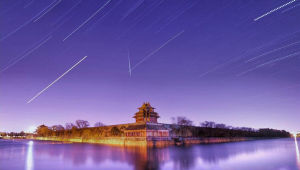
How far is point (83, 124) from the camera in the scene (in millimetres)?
104375

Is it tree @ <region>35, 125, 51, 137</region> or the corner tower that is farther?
tree @ <region>35, 125, 51, 137</region>

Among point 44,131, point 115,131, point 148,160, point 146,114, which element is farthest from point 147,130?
point 44,131

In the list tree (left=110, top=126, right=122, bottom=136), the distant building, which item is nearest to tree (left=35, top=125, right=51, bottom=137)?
tree (left=110, top=126, right=122, bottom=136)

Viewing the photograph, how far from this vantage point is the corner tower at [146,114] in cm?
6750

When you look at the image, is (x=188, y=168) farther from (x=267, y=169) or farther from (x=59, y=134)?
(x=59, y=134)

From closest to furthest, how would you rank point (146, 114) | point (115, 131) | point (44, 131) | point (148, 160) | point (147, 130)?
point (148, 160) < point (147, 130) < point (115, 131) < point (146, 114) < point (44, 131)

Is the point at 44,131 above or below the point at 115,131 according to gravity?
below

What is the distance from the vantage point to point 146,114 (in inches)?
2653

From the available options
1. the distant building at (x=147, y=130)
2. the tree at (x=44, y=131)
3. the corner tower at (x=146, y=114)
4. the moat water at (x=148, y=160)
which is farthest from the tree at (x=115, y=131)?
the tree at (x=44, y=131)

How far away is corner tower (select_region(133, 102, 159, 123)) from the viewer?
67.5 meters

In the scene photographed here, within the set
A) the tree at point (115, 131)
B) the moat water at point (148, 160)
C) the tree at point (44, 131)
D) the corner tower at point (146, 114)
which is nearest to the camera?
the moat water at point (148, 160)

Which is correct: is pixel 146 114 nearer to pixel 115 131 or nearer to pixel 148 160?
pixel 115 131

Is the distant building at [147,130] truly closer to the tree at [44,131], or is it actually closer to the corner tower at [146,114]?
the corner tower at [146,114]

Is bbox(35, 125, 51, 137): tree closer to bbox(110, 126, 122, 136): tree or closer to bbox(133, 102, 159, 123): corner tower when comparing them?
bbox(110, 126, 122, 136): tree
